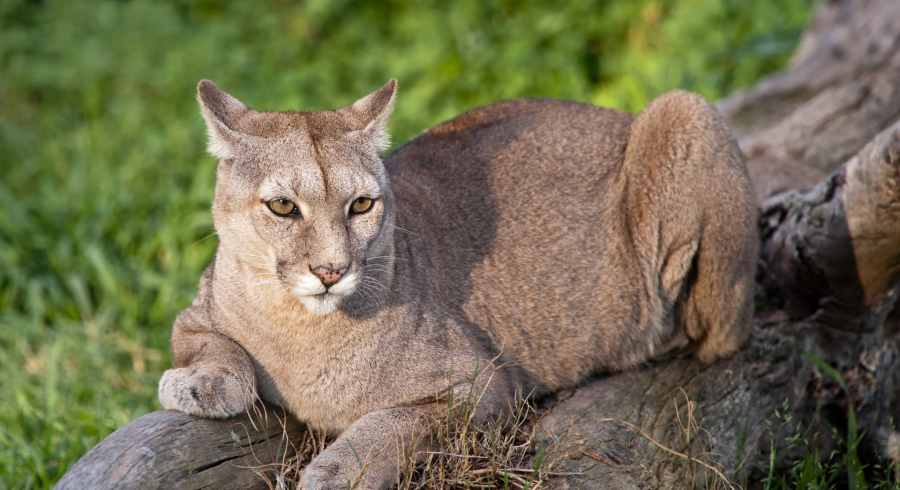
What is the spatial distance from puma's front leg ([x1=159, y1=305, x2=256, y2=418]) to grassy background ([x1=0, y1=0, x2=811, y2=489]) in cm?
188

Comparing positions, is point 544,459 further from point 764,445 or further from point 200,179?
point 200,179

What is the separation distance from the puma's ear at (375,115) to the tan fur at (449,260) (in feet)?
0.05

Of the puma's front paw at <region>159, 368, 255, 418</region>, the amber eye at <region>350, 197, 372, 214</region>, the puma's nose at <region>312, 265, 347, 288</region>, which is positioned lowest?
the puma's front paw at <region>159, 368, 255, 418</region>

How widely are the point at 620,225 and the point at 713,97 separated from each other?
3.67 metres

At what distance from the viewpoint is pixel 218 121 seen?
3885 millimetres

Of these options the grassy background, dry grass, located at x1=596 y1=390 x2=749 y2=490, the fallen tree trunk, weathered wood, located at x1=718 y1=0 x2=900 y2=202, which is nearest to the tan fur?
the fallen tree trunk

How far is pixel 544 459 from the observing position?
3.97 metres

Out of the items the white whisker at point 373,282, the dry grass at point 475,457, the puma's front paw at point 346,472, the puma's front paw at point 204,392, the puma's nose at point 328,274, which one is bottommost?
the dry grass at point 475,457

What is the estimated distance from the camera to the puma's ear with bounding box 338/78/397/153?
414 cm

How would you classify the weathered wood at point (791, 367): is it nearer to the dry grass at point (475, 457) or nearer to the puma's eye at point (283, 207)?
the dry grass at point (475, 457)

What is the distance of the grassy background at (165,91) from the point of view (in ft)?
22.3

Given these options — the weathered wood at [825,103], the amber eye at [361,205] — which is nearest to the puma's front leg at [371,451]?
the amber eye at [361,205]

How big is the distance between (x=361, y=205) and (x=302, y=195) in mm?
300

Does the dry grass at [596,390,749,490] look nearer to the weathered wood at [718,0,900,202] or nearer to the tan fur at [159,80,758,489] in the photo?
the tan fur at [159,80,758,489]
